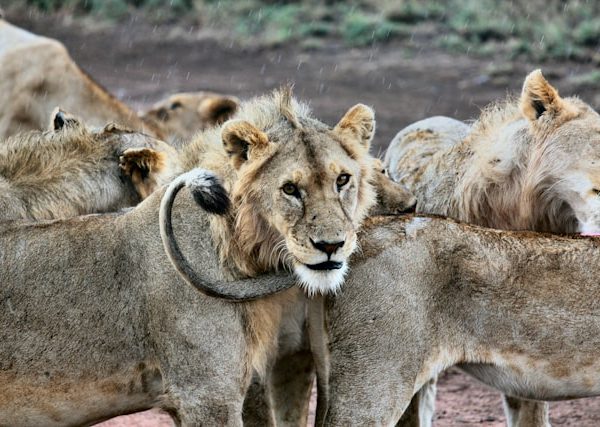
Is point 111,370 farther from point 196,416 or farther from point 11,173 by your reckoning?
point 11,173

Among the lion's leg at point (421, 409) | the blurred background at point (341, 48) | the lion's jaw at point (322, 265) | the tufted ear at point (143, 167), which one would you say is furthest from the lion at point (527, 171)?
the blurred background at point (341, 48)

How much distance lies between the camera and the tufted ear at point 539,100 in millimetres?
5520

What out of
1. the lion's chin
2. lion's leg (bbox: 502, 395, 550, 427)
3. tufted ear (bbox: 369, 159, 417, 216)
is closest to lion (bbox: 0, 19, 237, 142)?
tufted ear (bbox: 369, 159, 417, 216)

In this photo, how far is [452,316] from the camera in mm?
4539

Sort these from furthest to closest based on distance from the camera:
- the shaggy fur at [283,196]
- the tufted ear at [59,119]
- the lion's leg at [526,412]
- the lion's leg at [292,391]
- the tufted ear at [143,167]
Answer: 1. the tufted ear at [59,119]
2. the lion's leg at [526,412]
3. the tufted ear at [143,167]
4. the lion's leg at [292,391]
5. the shaggy fur at [283,196]

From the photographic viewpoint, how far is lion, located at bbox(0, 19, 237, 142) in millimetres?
8516

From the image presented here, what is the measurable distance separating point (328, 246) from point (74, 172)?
1.58 meters

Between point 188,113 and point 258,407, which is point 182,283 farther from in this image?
point 188,113

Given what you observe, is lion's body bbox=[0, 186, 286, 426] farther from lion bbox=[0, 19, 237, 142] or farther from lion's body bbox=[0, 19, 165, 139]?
lion's body bbox=[0, 19, 165, 139]

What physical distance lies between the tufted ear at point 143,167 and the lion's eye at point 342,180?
1037mm

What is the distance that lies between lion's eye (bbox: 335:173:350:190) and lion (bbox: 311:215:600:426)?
0.72 ft

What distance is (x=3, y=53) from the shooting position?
29.4 ft

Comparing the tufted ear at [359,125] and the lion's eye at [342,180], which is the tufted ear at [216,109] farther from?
the lion's eye at [342,180]

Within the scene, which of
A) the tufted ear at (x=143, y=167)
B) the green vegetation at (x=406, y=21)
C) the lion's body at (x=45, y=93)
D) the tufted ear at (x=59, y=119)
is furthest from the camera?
the green vegetation at (x=406, y=21)
